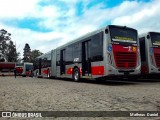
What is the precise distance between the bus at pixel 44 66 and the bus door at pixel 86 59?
36.9ft

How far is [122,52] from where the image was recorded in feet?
48.0

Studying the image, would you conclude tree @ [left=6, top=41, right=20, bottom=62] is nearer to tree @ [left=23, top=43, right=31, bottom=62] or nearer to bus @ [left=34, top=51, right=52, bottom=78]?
tree @ [left=23, top=43, right=31, bottom=62]

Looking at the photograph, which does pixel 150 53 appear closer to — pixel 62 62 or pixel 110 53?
pixel 110 53

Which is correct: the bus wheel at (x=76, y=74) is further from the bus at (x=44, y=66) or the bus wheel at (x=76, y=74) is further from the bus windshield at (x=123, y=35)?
the bus at (x=44, y=66)

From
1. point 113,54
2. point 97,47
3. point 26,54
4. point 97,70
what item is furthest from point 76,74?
point 26,54

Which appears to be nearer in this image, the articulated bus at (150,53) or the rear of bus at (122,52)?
the rear of bus at (122,52)

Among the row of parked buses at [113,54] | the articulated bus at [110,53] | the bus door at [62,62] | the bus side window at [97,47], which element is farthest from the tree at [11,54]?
the bus side window at [97,47]

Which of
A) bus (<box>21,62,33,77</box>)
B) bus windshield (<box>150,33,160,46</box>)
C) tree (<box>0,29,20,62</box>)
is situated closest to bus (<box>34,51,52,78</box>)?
bus (<box>21,62,33,77</box>)

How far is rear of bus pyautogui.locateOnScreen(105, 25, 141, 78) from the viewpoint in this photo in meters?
14.2

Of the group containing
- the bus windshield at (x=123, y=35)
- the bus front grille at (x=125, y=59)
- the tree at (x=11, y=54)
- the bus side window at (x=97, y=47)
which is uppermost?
the tree at (x=11, y=54)

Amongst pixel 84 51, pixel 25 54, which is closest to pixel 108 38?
pixel 84 51

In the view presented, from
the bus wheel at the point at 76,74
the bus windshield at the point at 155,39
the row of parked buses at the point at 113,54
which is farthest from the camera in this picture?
the bus wheel at the point at 76,74

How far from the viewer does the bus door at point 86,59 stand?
16209 millimetres

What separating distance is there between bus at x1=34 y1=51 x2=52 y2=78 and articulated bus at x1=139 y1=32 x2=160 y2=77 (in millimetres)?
13127
